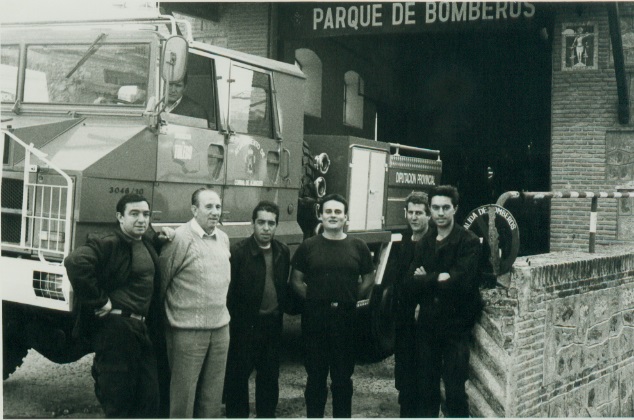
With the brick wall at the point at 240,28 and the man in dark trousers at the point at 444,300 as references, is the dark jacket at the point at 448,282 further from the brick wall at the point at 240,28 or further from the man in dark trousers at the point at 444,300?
the brick wall at the point at 240,28

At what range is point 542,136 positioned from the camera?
53.2 ft

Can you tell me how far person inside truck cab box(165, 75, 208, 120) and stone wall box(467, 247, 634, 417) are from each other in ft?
8.36

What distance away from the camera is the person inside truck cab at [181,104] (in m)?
5.64

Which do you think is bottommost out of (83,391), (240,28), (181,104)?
(83,391)

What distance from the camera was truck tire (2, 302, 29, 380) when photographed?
18.2 ft

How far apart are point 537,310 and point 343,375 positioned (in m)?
1.54

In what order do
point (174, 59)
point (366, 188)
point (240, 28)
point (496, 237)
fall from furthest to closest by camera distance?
point (240, 28) → point (366, 188) → point (496, 237) → point (174, 59)

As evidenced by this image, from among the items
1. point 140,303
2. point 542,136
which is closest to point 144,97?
point 140,303

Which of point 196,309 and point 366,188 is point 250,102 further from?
point 196,309

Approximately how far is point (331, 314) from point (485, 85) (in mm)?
12856

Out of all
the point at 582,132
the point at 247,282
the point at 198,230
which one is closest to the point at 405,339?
the point at 247,282

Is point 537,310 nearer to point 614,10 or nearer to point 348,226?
point 348,226

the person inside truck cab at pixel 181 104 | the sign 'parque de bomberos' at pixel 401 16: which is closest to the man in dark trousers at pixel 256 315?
the person inside truck cab at pixel 181 104

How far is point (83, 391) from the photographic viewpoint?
6.80m
